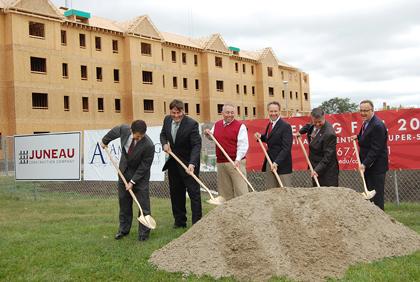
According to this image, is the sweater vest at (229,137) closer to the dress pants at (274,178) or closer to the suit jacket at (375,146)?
the dress pants at (274,178)

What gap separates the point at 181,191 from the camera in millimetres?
7629

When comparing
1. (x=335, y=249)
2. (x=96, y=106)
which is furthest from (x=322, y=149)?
(x=96, y=106)

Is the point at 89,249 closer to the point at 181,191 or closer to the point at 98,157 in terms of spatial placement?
the point at 181,191

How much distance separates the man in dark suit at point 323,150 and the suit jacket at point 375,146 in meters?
0.44

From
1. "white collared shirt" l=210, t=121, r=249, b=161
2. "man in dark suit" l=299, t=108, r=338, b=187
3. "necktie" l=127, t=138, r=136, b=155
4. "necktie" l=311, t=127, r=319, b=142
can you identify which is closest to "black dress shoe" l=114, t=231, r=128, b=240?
"necktie" l=127, t=138, r=136, b=155

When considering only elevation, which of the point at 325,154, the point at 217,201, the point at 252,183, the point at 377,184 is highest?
the point at 325,154

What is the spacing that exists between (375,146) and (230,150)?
198 cm

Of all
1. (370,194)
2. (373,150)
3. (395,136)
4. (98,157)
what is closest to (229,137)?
(373,150)

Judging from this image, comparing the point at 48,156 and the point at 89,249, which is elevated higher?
the point at 48,156

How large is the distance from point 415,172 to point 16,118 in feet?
88.5

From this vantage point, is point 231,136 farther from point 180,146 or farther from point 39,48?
point 39,48

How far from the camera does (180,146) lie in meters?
7.32

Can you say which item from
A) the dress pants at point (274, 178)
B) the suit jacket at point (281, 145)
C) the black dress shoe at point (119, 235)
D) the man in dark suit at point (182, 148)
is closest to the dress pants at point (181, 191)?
the man in dark suit at point (182, 148)

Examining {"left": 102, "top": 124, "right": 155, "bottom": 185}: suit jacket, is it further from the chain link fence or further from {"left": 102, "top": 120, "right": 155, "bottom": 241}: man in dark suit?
the chain link fence
